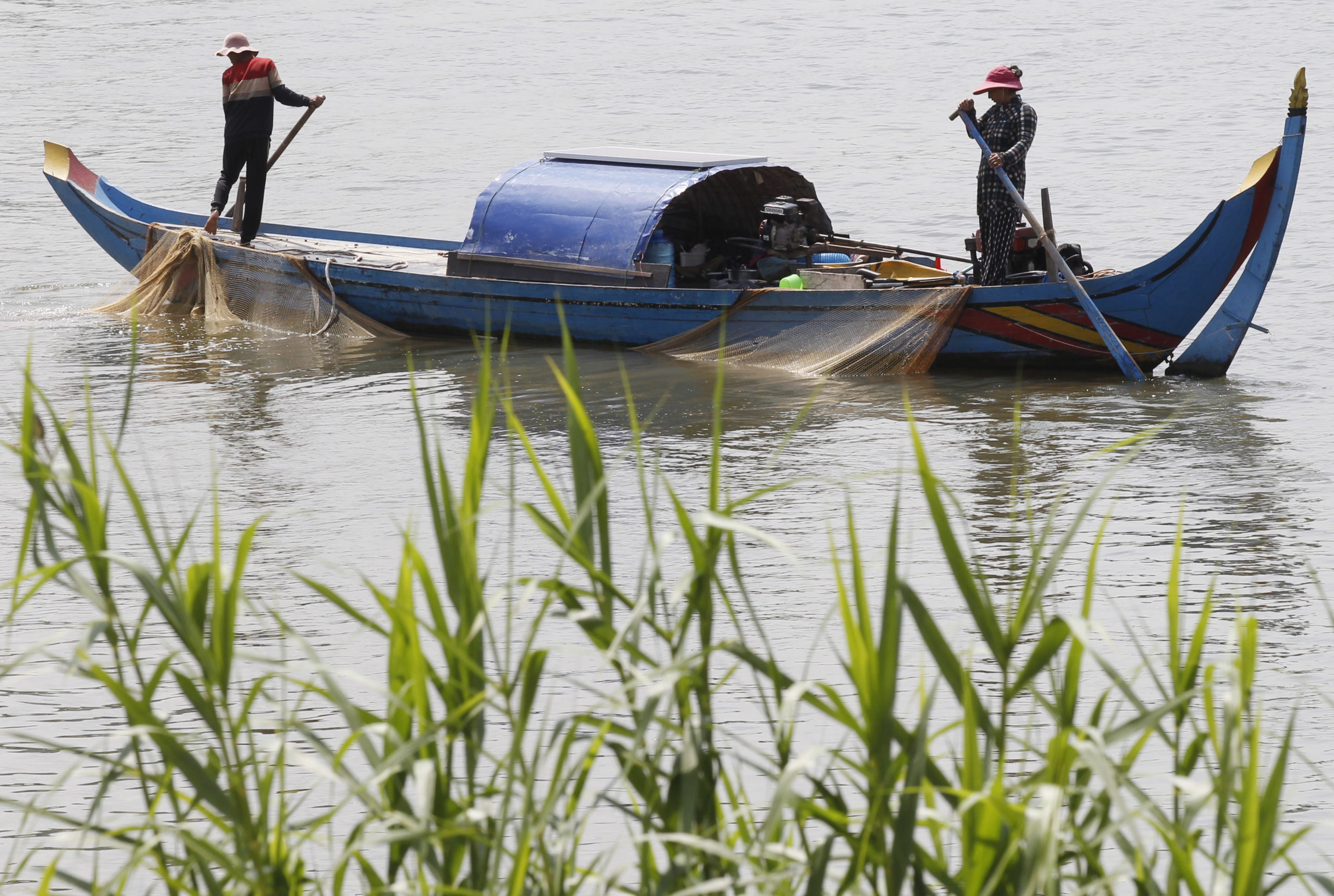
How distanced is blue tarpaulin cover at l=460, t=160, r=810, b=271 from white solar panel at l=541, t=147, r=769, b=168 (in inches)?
1.5

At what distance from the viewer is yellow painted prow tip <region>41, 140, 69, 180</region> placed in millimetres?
13609

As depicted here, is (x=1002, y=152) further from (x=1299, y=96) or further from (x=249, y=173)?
(x=249, y=173)

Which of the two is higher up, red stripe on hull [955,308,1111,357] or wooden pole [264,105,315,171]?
wooden pole [264,105,315,171]

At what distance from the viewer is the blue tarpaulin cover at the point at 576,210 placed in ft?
33.5

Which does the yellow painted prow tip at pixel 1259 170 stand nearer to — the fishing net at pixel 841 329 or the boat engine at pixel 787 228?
the fishing net at pixel 841 329

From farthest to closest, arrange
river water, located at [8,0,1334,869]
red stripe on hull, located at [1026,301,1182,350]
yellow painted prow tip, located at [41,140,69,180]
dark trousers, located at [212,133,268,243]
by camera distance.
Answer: yellow painted prow tip, located at [41,140,69,180] < dark trousers, located at [212,133,268,243] < red stripe on hull, located at [1026,301,1182,350] < river water, located at [8,0,1334,869]

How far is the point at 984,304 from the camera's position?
31.4ft

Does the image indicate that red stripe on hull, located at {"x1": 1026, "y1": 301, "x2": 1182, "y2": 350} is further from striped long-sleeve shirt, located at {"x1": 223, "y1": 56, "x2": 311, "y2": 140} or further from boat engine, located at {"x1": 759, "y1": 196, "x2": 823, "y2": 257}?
striped long-sleeve shirt, located at {"x1": 223, "y1": 56, "x2": 311, "y2": 140}

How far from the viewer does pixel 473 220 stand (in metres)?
11.0

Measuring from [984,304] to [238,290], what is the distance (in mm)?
5958

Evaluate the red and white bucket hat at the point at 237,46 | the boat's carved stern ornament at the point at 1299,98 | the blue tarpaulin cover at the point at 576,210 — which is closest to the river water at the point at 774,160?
the blue tarpaulin cover at the point at 576,210

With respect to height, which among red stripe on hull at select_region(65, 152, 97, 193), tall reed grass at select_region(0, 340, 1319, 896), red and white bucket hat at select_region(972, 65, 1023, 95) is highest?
red and white bucket hat at select_region(972, 65, 1023, 95)

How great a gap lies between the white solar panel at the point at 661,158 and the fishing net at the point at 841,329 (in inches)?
38.4

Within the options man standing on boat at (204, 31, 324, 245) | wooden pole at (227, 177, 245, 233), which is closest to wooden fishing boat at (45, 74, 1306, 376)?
wooden pole at (227, 177, 245, 233)
